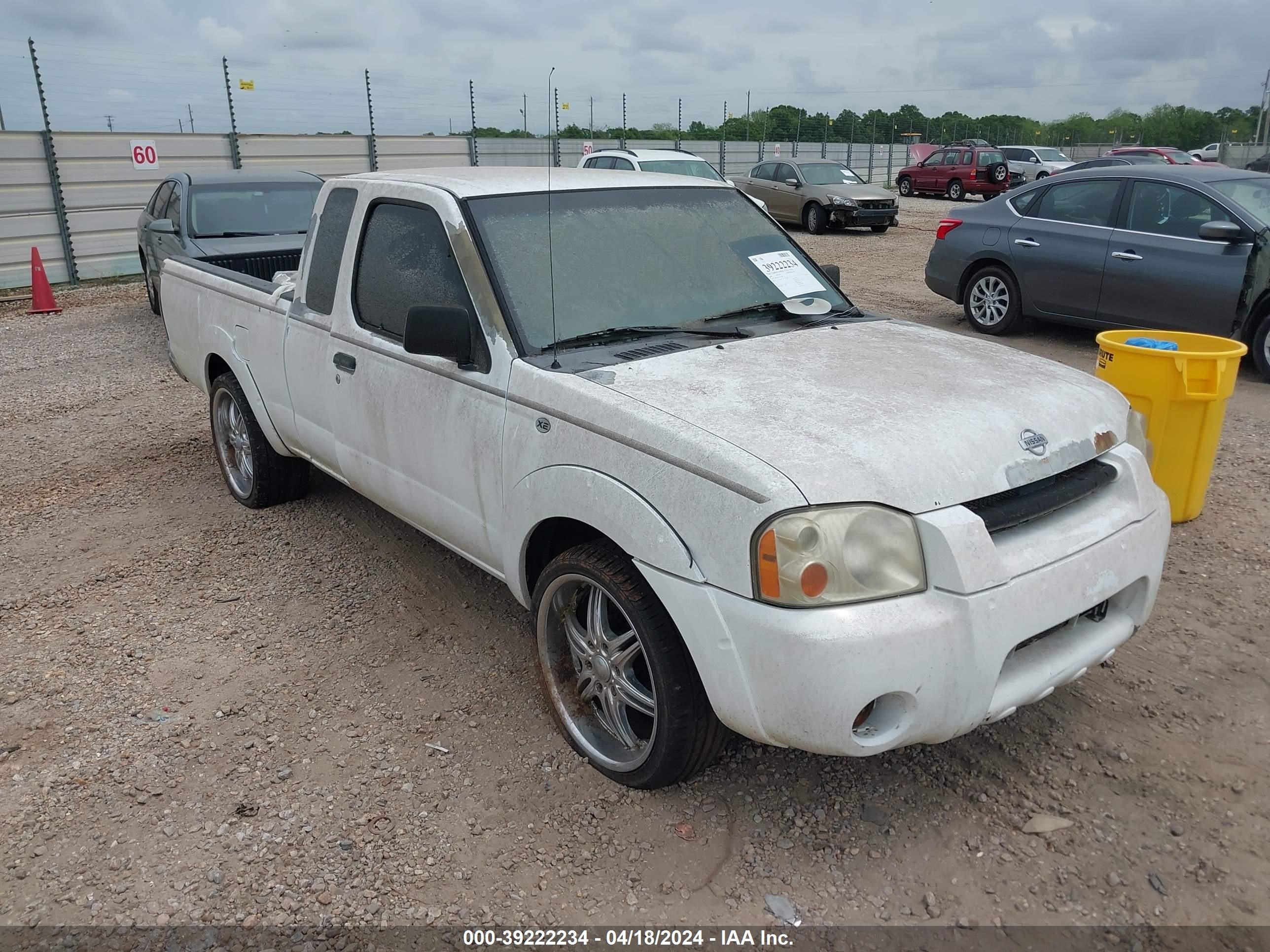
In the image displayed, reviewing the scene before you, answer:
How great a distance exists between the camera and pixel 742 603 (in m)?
2.45

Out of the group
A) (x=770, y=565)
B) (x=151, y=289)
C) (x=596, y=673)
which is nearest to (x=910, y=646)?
(x=770, y=565)

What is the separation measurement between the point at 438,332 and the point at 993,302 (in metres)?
7.71

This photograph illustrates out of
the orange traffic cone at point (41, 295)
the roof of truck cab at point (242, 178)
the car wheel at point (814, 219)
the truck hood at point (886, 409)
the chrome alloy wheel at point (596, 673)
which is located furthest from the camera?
the car wheel at point (814, 219)

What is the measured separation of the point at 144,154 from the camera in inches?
668

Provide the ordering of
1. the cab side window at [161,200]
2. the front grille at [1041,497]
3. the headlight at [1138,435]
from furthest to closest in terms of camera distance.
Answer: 1. the cab side window at [161,200]
2. the headlight at [1138,435]
3. the front grille at [1041,497]

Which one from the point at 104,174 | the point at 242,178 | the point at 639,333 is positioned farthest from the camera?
the point at 104,174

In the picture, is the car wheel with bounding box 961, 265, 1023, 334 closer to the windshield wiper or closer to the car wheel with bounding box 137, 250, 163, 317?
the windshield wiper

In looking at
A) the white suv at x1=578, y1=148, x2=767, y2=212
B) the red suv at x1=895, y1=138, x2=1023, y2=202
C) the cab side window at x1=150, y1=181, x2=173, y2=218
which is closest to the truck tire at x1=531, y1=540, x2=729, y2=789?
the cab side window at x1=150, y1=181, x2=173, y2=218

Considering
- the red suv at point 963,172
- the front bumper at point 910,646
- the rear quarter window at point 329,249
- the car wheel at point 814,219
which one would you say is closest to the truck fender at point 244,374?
the rear quarter window at point 329,249

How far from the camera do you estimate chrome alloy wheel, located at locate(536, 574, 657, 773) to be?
9.93ft

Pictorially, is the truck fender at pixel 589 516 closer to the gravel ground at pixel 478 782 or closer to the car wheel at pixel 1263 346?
the gravel ground at pixel 478 782

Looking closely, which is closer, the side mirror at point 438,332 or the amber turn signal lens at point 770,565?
the amber turn signal lens at point 770,565

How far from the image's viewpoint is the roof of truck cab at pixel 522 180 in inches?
146

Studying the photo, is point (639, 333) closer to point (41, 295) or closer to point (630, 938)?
point (630, 938)
